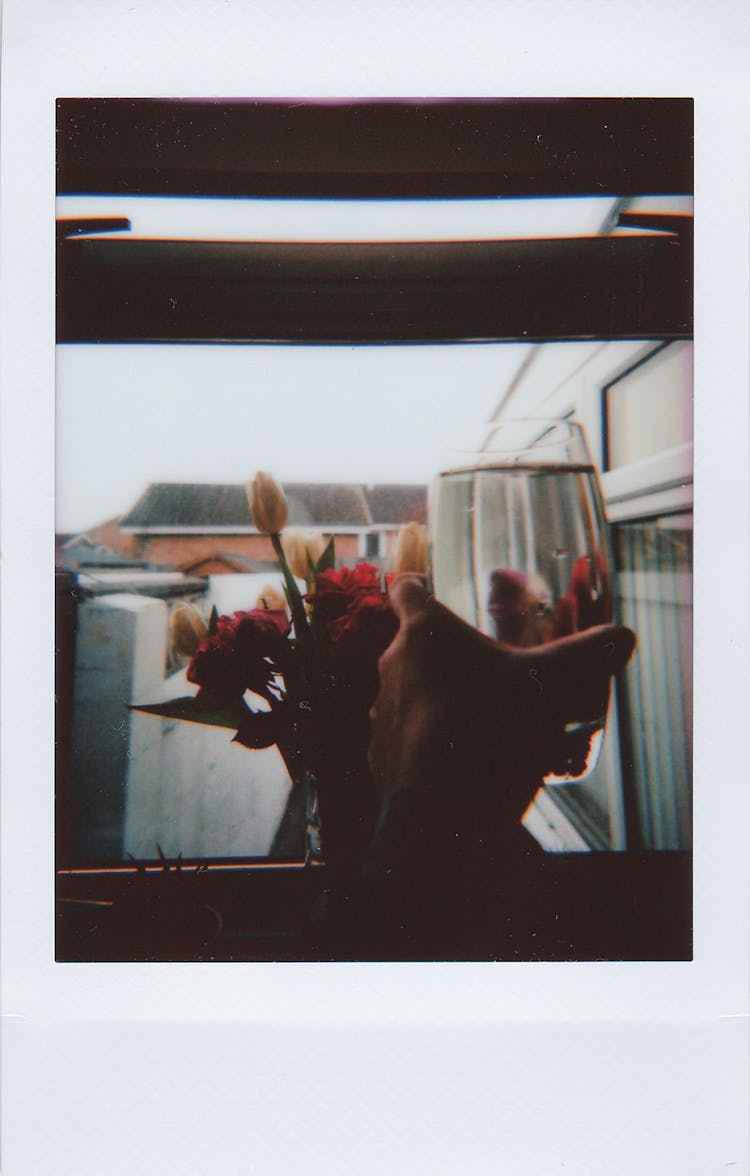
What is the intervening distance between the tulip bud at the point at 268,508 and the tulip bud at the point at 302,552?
0.01 metres

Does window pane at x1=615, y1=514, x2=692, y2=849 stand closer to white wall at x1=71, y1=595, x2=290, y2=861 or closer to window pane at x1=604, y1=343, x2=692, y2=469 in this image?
window pane at x1=604, y1=343, x2=692, y2=469

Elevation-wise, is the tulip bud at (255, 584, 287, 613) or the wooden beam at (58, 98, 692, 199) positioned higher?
the wooden beam at (58, 98, 692, 199)

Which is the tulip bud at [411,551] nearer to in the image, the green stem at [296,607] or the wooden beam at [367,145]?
the green stem at [296,607]

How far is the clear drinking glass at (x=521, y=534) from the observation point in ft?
1.01

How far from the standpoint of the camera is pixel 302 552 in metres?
0.31

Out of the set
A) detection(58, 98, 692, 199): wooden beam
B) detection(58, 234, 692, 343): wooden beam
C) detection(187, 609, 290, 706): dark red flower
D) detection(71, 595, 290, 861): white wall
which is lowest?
detection(71, 595, 290, 861): white wall

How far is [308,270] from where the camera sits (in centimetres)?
33

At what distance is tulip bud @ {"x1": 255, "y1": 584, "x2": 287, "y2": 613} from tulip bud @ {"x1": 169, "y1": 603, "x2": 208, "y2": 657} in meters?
0.03

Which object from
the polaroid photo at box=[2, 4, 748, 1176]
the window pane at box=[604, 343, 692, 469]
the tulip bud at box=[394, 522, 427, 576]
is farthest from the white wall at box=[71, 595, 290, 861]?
the window pane at box=[604, 343, 692, 469]

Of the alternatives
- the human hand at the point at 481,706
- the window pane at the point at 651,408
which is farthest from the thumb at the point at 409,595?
the window pane at the point at 651,408

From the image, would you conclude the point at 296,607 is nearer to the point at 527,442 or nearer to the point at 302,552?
the point at 302,552

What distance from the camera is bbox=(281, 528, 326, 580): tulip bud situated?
305 mm
